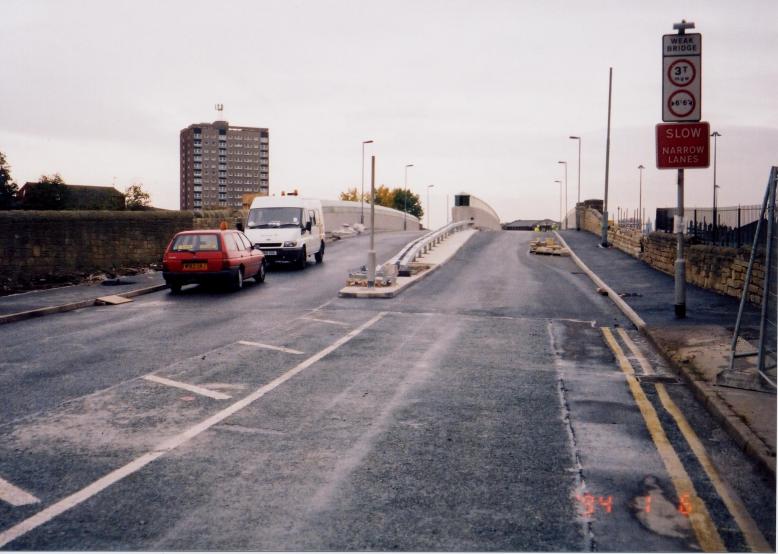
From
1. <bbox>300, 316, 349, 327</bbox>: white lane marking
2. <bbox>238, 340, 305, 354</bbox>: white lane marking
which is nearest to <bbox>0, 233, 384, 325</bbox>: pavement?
<bbox>300, 316, 349, 327</bbox>: white lane marking

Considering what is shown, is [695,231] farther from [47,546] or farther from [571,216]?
[571,216]

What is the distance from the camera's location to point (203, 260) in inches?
778

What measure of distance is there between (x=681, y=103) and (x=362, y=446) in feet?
33.2

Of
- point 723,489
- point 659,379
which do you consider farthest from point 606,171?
point 723,489

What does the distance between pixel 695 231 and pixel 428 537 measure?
65.0ft

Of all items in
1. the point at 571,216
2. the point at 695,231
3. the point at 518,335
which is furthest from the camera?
the point at 571,216

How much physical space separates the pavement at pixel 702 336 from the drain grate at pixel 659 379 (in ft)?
0.43

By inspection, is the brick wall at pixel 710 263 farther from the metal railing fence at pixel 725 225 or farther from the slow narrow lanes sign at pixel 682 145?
the slow narrow lanes sign at pixel 682 145

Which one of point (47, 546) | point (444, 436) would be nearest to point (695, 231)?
point (444, 436)

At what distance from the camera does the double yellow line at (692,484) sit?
14.4 ft

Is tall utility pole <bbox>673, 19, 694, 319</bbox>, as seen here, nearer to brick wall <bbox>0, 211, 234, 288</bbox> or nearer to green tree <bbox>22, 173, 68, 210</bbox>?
brick wall <bbox>0, 211, 234, 288</bbox>

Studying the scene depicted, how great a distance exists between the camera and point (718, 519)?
4699 mm

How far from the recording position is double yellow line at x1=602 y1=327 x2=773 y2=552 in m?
4.40

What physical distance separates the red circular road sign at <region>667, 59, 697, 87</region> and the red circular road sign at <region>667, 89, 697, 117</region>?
0.17 meters
